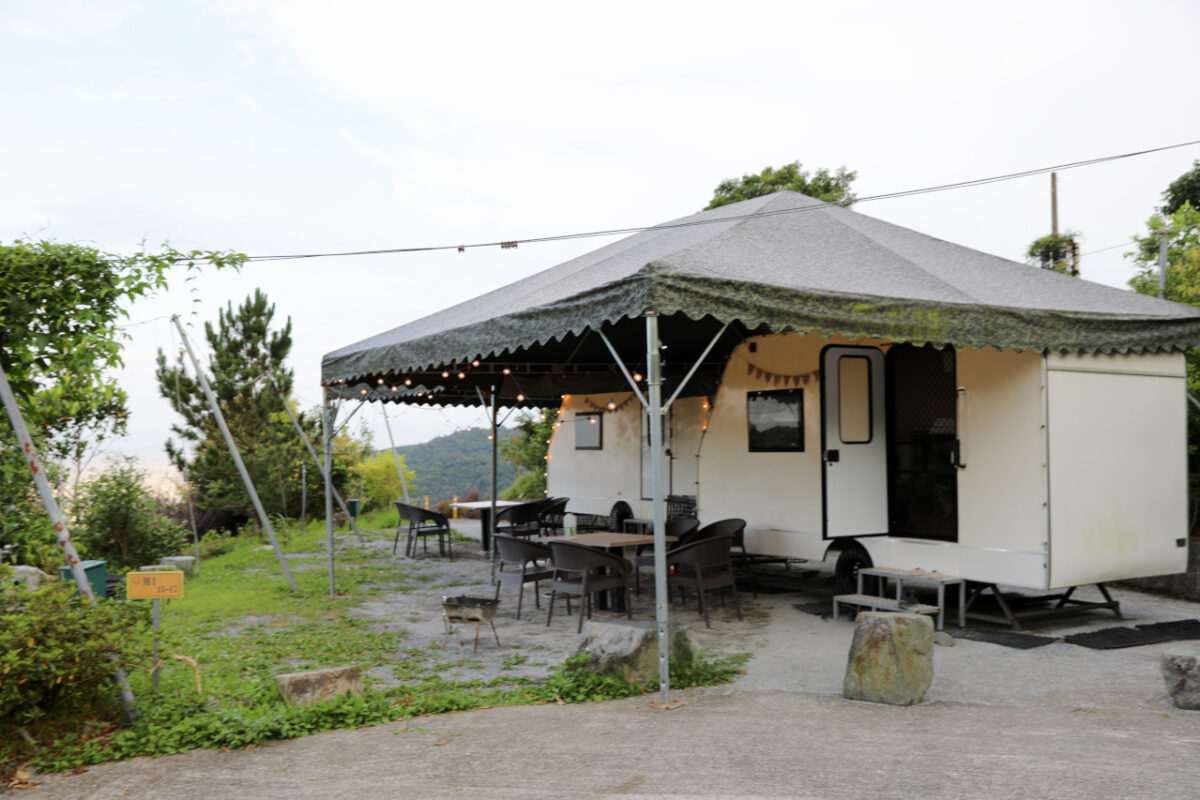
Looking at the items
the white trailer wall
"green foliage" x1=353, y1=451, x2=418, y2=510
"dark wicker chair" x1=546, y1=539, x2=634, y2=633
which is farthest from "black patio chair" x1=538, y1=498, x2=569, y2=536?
"green foliage" x1=353, y1=451, x2=418, y2=510

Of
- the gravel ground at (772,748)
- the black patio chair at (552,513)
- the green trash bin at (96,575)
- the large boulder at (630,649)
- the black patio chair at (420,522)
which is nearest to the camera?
the gravel ground at (772,748)

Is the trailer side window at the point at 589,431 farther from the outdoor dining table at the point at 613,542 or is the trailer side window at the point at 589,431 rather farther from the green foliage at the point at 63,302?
the green foliage at the point at 63,302

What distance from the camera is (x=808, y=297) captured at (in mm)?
6121

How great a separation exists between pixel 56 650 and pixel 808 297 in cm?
472

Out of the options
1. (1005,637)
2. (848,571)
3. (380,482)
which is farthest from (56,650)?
(380,482)

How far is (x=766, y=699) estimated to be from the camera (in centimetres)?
527

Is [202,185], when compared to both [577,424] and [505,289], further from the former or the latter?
[577,424]

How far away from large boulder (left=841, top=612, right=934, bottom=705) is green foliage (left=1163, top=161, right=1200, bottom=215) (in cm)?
1857

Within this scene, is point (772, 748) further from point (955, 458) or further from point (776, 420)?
point (776, 420)

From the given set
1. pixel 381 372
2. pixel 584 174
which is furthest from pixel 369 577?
pixel 584 174

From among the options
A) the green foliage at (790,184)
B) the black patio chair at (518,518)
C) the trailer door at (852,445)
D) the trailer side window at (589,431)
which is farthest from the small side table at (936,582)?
the green foliage at (790,184)

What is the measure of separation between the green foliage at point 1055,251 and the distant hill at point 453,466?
13.6 metres

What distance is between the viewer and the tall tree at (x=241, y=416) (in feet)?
55.5

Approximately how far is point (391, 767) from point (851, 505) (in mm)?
5167
